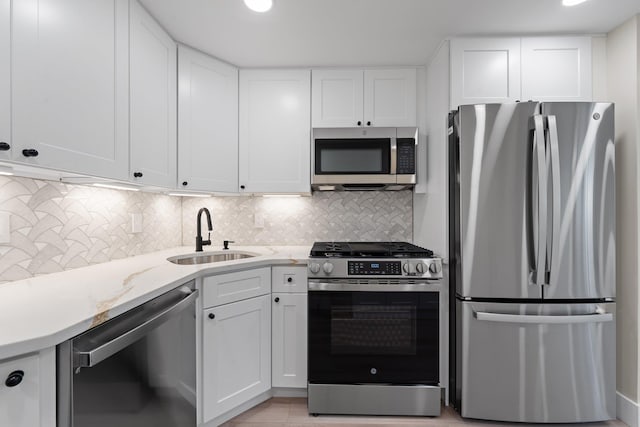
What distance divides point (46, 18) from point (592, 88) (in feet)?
9.35

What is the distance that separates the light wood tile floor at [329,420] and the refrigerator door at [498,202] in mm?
776

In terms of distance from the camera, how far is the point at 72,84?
1240 millimetres

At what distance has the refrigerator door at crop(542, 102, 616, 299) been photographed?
1.78m

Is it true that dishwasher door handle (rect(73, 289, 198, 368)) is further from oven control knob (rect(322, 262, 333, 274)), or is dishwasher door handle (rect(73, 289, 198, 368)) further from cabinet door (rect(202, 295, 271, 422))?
oven control knob (rect(322, 262, 333, 274))

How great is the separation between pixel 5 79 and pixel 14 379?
89 cm

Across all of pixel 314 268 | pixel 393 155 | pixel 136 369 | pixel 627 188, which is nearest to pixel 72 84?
pixel 136 369

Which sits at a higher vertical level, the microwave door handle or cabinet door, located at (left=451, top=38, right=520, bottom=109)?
cabinet door, located at (left=451, top=38, right=520, bottom=109)

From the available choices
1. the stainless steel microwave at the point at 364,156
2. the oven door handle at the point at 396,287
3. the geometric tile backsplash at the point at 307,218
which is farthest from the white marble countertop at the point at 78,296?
the stainless steel microwave at the point at 364,156

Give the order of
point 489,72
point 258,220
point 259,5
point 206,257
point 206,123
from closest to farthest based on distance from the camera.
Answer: point 259,5
point 489,72
point 206,123
point 206,257
point 258,220

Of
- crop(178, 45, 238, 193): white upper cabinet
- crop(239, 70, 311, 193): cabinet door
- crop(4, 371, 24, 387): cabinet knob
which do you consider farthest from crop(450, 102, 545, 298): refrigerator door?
crop(4, 371, 24, 387): cabinet knob

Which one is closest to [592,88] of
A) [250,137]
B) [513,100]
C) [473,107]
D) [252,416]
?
[513,100]

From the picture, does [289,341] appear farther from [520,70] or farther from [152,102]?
[520,70]

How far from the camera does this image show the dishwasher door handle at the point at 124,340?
888mm

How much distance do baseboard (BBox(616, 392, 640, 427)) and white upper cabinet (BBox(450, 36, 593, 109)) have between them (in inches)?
72.3
